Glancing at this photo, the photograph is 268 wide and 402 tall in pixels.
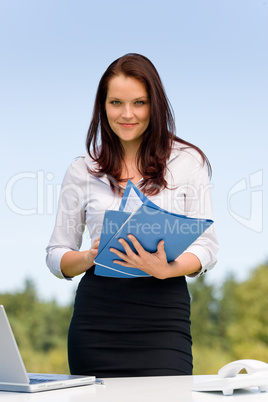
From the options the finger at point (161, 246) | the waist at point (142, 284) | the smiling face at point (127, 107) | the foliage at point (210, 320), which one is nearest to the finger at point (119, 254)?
the finger at point (161, 246)

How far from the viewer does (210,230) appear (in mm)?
2051

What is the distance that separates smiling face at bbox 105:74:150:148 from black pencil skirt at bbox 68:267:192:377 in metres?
0.53

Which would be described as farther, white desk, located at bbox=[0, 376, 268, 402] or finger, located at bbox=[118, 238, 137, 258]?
finger, located at bbox=[118, 238, 137, 258]

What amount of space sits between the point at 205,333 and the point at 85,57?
29.5 feet

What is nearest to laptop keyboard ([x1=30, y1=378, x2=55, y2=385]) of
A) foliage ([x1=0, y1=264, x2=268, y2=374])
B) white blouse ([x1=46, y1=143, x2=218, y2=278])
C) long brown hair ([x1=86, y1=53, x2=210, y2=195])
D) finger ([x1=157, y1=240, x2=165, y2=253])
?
finger ([x1=157, y1=240, x2=165, y2=253])

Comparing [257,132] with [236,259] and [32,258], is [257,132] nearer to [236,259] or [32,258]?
[236,259]

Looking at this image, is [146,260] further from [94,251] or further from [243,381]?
[243,381]

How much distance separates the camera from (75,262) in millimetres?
2004

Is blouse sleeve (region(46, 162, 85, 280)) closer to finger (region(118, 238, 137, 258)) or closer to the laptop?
finger (region(118, 238, 137, 258))

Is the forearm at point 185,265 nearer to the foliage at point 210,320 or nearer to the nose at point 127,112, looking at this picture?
the nose at point 127,112

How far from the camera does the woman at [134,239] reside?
1.88m

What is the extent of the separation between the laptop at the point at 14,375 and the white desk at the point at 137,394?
3 centimetres

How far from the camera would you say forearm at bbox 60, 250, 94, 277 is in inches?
76.4

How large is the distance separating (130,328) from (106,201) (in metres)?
0.47
